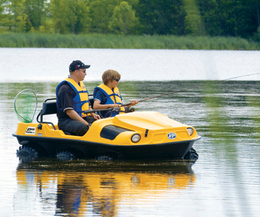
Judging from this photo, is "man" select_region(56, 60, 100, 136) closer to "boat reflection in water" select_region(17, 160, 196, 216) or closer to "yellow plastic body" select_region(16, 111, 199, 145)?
"yellow plastic body" select_region(16, 111, 199, 145)

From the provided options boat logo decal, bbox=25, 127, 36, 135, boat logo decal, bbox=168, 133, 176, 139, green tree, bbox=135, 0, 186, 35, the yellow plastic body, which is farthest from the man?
green tree, bbox=135, 0, 186, 35

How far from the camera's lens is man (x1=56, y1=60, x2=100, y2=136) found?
277 inches

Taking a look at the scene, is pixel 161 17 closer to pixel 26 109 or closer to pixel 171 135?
pixel 171 135

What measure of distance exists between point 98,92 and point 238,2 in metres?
6.06

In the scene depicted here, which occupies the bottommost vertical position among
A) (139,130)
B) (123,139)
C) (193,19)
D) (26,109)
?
(193,19)

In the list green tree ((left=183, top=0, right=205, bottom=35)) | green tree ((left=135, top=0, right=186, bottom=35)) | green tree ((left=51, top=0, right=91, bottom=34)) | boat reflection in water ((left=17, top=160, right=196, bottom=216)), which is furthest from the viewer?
boat reflection in water ((left=17, top=160, right=196, bottom=216))

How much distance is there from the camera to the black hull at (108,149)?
6762mm

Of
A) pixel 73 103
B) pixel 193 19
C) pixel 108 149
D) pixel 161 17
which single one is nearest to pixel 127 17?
pixel 161 17

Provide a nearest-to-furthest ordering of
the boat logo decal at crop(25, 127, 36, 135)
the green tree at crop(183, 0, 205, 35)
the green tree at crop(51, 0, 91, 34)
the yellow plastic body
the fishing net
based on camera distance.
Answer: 1. the green tree at crop(183, 0, 205, 35)
2. the green tree at crop(51, 0, 91, 34)
3. the yellow plastic body
4. the boat logo decal at crop(25, 127, 36, 135)
5. the fishing net

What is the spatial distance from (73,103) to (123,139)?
0.95 m

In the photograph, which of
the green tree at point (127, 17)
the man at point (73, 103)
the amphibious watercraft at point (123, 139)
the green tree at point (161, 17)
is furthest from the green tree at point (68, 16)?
the man at point (73, 103)

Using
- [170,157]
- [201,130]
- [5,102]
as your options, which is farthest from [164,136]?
[5,102]

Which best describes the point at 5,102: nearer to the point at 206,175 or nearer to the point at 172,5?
the point at 206,175

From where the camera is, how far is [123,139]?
663 centimetres
